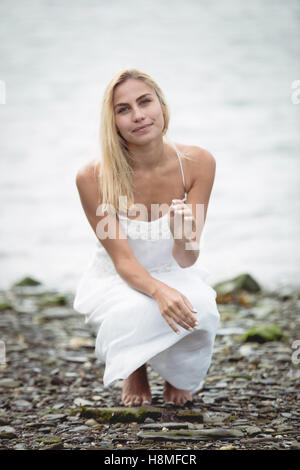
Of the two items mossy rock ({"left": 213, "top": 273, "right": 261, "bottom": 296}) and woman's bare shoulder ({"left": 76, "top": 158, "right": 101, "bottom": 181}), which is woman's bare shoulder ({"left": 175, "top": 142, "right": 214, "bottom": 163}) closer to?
woman's bare shoulder ({"left": 76, "top": 158, "right": 101, "bottom": 181})

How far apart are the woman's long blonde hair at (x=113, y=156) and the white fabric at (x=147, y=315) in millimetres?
132

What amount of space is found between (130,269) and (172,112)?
17.6 m

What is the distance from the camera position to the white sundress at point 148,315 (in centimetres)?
297

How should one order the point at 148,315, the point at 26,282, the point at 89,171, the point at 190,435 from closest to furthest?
the point at 190,435
the point at 148,315
the point at 89,171
the point at 26,282

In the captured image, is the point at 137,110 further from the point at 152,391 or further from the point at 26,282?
the point at 26,282

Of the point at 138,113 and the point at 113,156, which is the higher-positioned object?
the point at 138,113

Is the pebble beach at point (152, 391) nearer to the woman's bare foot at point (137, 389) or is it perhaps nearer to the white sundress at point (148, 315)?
the woman's bare foot at point (137, 389)

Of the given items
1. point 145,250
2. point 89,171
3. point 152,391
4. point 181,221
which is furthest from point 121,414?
point 89,171

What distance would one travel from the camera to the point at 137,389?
328cm

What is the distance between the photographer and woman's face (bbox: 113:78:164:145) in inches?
120

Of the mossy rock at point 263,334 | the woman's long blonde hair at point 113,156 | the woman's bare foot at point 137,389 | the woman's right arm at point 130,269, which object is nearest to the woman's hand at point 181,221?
the woman's right arm at point 130,269

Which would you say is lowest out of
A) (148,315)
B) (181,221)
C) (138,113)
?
(148,315)

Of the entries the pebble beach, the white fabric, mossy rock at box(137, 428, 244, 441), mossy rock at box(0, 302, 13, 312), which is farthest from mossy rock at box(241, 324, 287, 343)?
mossy rock at box(0, 302, 13, 312)
